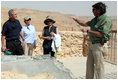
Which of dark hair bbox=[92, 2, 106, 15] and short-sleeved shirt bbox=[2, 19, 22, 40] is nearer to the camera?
dark hair bbox=[92, 2, 106, 15]

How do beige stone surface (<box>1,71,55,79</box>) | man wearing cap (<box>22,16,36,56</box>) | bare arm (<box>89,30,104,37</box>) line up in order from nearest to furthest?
1. beige stone surface (<box>1,71,55,79</box>)
2. bare arm (<box>89,30,104,37</box>)
3. man wearing cap (<box>22,16,36,56</box>)

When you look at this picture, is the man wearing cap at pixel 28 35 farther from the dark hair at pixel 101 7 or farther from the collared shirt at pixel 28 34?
the dark hair at pixel 101 7

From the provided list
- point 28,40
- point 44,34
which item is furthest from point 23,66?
point 28,40

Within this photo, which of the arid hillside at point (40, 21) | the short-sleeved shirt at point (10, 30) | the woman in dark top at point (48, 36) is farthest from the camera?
the arid hillside at point (40, 21)

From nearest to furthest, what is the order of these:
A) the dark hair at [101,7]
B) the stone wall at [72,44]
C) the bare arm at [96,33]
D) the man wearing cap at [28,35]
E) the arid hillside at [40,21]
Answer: the bare arm at [96,33], the dark hair at [101,7], the man wearing cap at [28,35], the stone wall at [72,44], the arid hillside at [40,21]

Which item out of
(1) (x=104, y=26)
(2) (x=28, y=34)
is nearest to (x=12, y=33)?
(2) (x=28, y=34)

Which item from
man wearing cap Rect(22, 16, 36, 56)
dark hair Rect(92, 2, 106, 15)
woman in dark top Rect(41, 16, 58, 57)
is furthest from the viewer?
man wearing cap Rect(22, 16, 36, 56)

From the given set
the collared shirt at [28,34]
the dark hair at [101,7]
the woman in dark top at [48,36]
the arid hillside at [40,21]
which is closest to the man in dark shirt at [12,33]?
the woman in dark top at [48,36]

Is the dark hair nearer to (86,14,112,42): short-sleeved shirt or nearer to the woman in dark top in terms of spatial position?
(86,14,112,42): short-sleeved shirt

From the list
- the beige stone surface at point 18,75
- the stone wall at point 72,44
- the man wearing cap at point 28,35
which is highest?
the man wearing cap at point 28,35

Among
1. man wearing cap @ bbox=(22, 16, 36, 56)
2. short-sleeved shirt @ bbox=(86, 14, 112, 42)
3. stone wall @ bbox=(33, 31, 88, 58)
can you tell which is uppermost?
short-sleeved shirt @ bbox=(86, 14, 112, 42)

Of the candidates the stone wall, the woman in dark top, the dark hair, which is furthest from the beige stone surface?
the stone wall

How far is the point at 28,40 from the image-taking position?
16.8 feet

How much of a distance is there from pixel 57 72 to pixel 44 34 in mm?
2045
